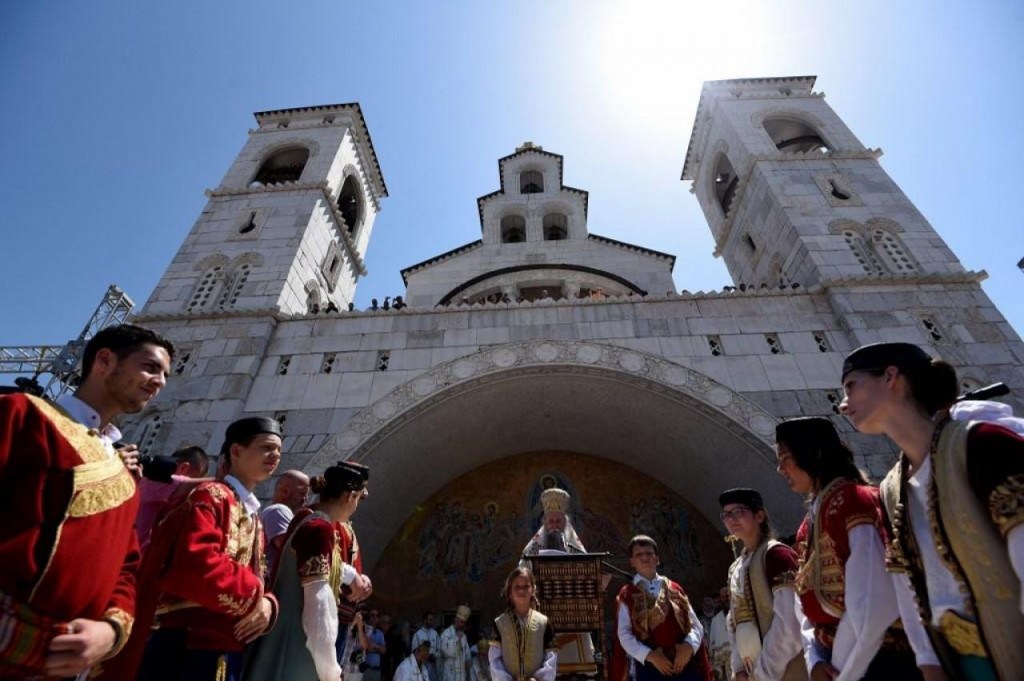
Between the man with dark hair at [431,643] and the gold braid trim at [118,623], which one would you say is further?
the man with dark hair at [431,643]

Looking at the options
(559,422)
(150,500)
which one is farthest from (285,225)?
(150,500)

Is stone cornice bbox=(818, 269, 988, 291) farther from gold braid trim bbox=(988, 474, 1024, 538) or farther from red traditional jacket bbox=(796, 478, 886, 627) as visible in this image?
gold braid trim bbox=(988, 474, 1024, 538)

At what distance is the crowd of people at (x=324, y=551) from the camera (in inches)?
56.9

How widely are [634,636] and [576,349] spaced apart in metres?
5.33

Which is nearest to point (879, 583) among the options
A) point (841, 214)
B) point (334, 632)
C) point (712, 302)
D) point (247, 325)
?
point (334, 632)

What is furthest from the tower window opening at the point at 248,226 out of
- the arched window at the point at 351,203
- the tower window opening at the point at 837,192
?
the tower window opening at the point at 837,192

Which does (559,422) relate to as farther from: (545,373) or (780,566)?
(780,566)

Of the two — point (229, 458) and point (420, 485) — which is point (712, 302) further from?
point (229, 458)

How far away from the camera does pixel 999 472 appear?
1.46 metres

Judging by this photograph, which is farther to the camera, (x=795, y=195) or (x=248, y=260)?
(x=795, y=195)

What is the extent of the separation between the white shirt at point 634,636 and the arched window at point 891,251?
903 cm

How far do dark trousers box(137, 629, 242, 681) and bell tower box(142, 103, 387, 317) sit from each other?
27.9 ft

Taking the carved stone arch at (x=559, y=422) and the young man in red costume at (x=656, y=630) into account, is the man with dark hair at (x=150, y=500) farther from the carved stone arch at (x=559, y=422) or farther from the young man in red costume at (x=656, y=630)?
the carved stone arch at (x=559, y=422)

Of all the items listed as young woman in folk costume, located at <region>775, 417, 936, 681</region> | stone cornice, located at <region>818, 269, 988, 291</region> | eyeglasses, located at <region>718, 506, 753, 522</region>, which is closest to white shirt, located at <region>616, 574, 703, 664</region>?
eyeglasses, located at <region>718, 506, 753, 522</region>
